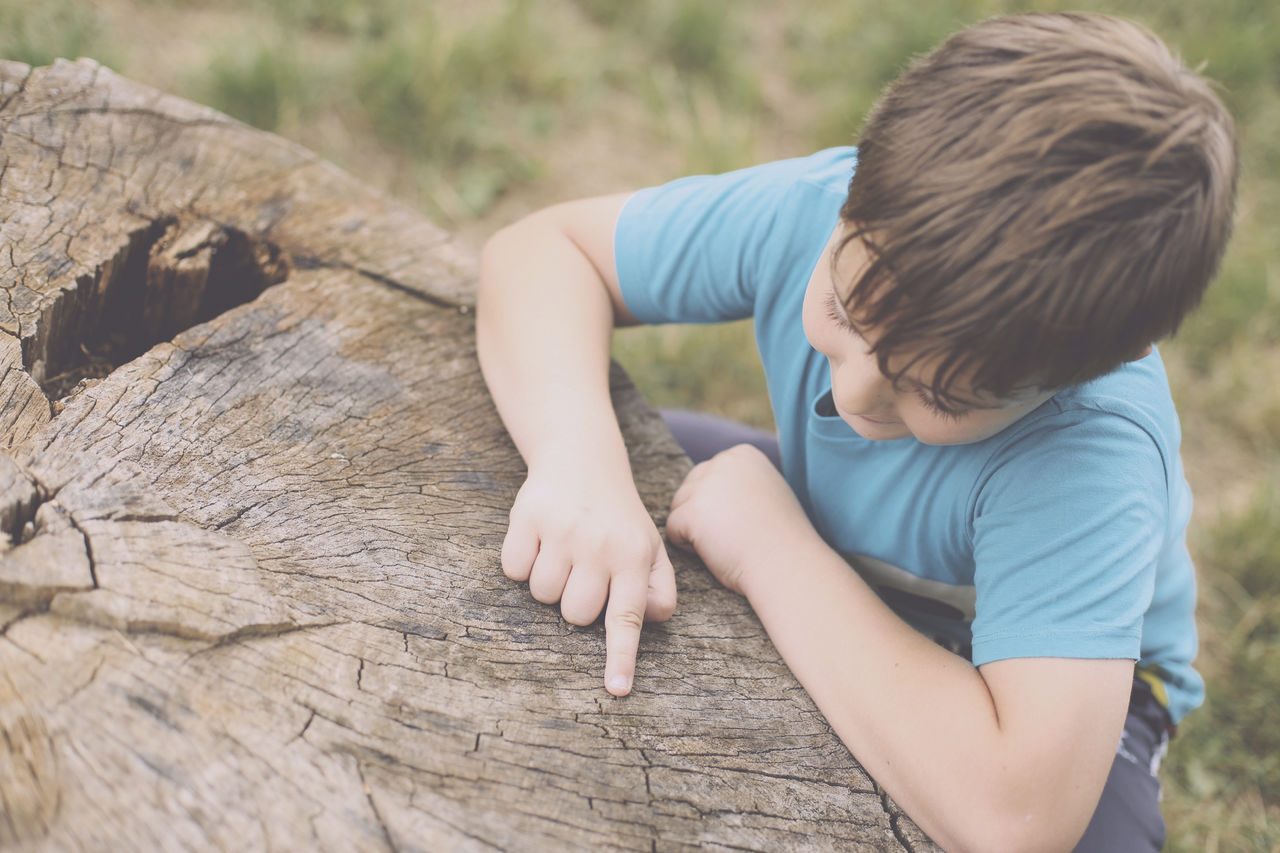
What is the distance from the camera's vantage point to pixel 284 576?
0.91 meters

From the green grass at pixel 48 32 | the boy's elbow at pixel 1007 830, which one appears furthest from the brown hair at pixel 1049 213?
the green grass at pixel 48 32

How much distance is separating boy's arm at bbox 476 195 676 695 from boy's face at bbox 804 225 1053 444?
0.31 m

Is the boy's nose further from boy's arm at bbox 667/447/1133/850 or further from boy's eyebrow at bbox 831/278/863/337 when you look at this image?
boy's arm at bbox 667/447/1133/850

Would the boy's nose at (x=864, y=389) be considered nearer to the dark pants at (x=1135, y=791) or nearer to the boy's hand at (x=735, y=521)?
the boy's hand at (x=735, y=521)

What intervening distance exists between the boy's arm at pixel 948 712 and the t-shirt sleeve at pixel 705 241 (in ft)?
1.40

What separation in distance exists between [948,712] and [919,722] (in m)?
0.03

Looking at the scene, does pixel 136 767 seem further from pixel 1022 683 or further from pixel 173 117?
pixel 173 117

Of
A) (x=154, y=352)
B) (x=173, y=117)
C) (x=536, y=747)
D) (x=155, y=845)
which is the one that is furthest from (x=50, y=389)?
(x=536, y=747)

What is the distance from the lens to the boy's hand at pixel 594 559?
1019 millimetres

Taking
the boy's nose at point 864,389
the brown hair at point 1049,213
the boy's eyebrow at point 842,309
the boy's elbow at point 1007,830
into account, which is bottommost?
the boy's elbow at point 1007,830

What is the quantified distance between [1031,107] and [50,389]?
1.13 meters

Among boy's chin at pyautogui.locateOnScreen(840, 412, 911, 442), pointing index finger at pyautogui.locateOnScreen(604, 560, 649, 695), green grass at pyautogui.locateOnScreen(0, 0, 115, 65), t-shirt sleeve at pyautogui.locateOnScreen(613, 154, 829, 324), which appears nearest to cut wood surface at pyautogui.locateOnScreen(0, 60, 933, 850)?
pointing index finger at pyautogui.locateOnScreen(604, 560, 649, 695)

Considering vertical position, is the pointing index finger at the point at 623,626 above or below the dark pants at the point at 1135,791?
above

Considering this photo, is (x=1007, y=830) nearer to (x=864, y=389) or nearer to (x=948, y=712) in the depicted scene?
(x=948, y=712)
